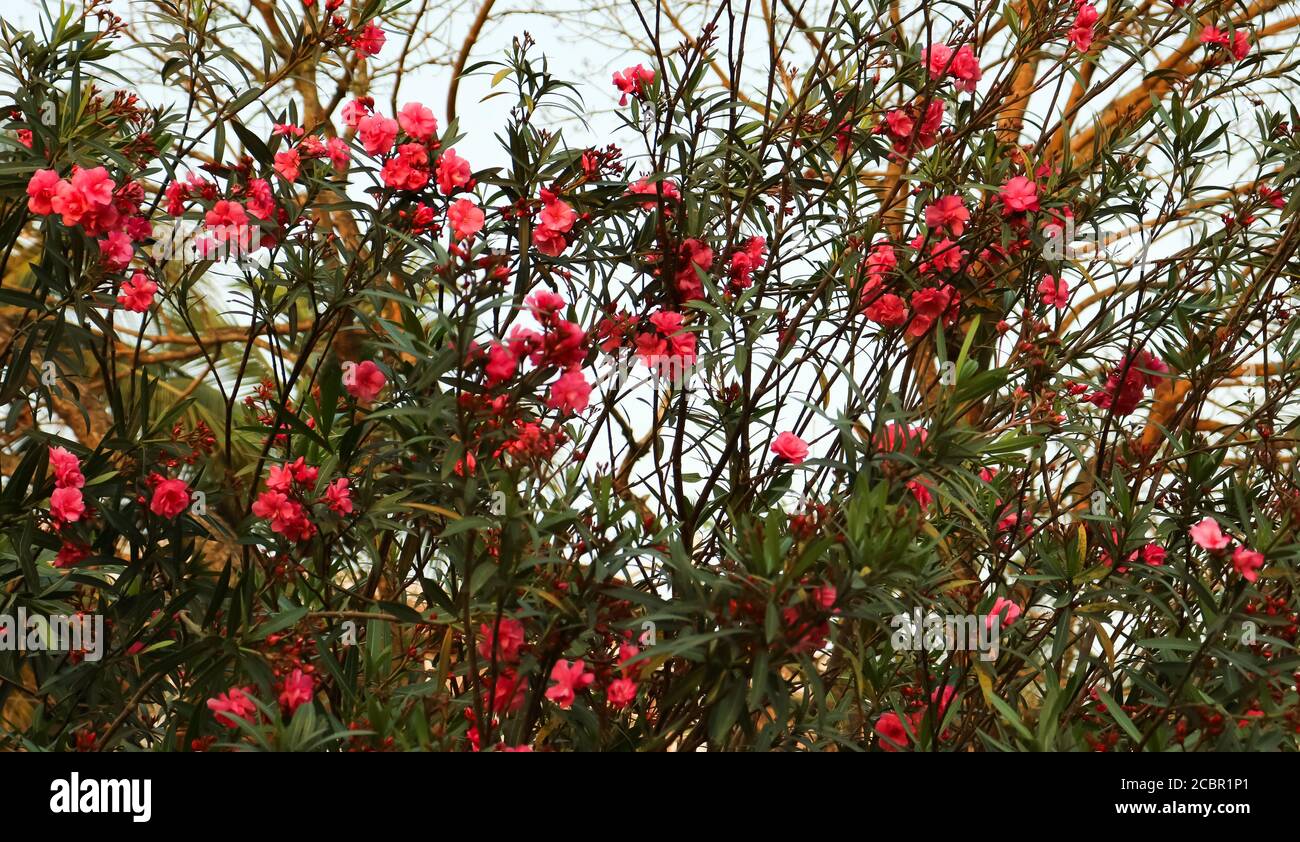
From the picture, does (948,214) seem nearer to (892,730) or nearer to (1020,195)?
(1020,195)

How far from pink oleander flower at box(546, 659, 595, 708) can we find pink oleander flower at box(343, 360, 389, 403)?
491 mm

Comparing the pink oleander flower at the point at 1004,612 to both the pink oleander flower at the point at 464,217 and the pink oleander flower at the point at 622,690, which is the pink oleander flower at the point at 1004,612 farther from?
the pink oleander flower at the point at 464,217

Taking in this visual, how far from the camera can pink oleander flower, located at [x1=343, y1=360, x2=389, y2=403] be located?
1.78 metres

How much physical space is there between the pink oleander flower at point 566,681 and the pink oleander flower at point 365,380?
49 centimetres

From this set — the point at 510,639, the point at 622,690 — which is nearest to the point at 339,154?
the point at 510,639

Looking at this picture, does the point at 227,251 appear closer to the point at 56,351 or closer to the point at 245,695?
the point at 56,351

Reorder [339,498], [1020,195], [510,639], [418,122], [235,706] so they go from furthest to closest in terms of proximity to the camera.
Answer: [1020,195] < [418,122] < [339,498] < [510,639] < [235,706]

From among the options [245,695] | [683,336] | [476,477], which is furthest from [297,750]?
[683,336]

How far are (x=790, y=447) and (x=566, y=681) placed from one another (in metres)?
0.51

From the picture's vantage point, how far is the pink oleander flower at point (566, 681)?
157 cm

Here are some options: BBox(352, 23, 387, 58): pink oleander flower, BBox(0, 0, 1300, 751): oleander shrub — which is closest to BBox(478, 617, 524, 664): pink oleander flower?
BBox(0, 0, 1300, 751): oleander shrub

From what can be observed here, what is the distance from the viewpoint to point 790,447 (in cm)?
185

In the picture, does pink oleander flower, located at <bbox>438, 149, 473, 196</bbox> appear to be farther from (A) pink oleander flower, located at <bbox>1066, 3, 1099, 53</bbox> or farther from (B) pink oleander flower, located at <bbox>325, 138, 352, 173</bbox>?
(A) pink oleander flower, located at <bbox>1066, 3, 1099, 53</bbox>

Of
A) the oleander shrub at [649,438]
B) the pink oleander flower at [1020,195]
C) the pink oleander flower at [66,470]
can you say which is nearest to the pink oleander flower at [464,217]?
the oleander shrub at [649,438]
